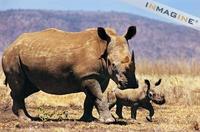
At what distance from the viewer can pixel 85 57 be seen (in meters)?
13.2

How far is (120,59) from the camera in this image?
41.7 feet

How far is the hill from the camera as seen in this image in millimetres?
163000

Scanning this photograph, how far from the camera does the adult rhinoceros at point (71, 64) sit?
42.4 feet

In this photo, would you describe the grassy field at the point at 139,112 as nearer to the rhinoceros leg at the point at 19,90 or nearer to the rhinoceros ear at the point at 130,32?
the rhinoceros leg at the point at 19,90

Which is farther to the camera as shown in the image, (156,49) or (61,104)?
(156,49)

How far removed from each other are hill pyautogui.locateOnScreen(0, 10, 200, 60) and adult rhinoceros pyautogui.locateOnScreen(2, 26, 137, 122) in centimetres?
13922

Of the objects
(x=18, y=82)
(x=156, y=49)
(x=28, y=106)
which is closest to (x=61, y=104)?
(x=28, y=106)

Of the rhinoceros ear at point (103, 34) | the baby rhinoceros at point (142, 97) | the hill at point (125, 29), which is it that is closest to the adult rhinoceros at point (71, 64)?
the rhinoceros ear at point (103, 34)

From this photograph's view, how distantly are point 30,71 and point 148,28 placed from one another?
549 ft

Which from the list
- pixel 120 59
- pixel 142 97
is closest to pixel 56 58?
pixel 120 59

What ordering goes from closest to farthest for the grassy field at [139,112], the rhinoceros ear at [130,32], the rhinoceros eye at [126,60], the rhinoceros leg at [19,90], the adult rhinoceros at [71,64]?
1. the grassy field at [139,112]
2. the rhinoceros eye at [126,60]
3. the adult rhinoceros at [71,64]
4. the rhinoceros ear at [130,32]
5. the rhinoceros leg at [19,90]

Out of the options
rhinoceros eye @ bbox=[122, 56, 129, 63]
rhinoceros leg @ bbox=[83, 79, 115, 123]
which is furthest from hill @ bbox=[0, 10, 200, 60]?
rhinoceros eye @ bbox=[122, 56, 129, 63]

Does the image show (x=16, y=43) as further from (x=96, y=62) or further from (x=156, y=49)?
(x=156, y=49)

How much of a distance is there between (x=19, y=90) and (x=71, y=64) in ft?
4.99
